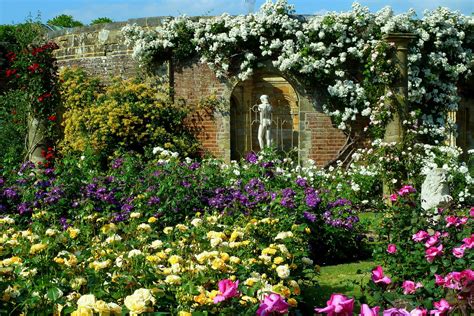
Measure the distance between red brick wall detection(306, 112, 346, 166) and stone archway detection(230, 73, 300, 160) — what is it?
523 mm

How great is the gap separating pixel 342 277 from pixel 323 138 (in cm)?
687

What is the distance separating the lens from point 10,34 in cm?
2089

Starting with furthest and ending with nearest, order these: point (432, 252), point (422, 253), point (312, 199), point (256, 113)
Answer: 1. point (256, 113)
2. point (312, 199)
3. point (422, 253)
4. point (432, 252)

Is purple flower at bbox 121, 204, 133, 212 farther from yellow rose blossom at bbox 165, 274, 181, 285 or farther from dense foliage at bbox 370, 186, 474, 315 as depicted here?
yellow rose blossom at bbox 165, 274, 181, 285

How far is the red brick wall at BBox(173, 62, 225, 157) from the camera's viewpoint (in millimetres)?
Result: 13055

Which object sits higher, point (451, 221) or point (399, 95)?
point (399, 95)

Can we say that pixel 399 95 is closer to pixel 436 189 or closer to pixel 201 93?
pixel 201 93

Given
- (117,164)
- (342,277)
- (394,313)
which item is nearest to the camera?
(394,313)

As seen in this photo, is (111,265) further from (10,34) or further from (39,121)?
(10,34)

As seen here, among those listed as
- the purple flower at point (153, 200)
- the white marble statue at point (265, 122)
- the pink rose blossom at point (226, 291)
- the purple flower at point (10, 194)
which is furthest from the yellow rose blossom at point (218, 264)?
the white marble statue at point (265, 122)

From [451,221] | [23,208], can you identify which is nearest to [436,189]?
[451,221]

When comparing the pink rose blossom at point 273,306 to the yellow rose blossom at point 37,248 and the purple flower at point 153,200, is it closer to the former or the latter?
the yellow rose blossom at point 37,248

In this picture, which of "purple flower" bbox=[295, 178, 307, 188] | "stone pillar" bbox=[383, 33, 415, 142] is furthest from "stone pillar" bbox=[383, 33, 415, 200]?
"purple flower" bbox=[295, 178, 307, 188]

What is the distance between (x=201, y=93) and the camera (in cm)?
1312
